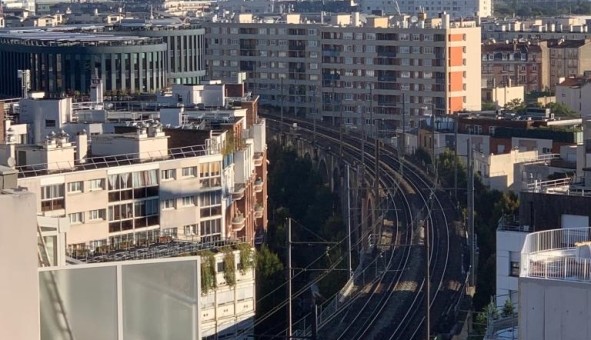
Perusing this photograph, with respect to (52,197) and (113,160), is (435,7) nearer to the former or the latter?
(113,160)

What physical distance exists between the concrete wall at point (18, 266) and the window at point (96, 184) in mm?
9443

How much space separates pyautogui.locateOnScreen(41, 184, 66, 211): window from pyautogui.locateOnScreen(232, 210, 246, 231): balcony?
2859 mm

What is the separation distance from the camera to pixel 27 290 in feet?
8.79

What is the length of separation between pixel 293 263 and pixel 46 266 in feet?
45.4

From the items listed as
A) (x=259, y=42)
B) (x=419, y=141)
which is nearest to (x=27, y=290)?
(x=419, y=141)

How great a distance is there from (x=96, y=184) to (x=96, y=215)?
0.23 m

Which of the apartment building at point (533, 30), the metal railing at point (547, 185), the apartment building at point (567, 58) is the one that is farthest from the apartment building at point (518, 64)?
the metal railing at point (547, 185)

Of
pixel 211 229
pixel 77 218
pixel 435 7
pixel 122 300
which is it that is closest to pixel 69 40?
pixel 211 229

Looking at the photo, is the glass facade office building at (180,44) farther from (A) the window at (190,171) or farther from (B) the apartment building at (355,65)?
(A) the window at (190,171)

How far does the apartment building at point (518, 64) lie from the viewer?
38219 millimetres

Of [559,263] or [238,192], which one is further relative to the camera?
[238,192]

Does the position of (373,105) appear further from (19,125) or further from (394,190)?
(19,125)

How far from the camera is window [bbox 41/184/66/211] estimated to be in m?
11.6

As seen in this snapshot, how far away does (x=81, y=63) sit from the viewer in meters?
25.3
